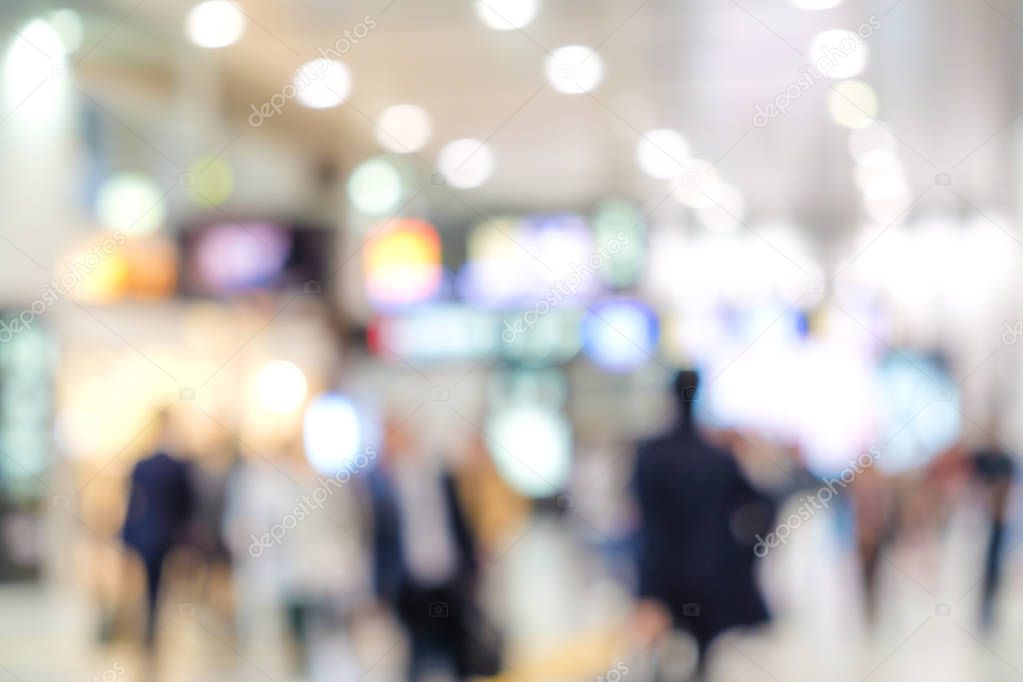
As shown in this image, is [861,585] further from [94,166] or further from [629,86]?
[94,166]

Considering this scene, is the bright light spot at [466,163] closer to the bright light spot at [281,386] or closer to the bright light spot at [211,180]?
the bright light spot at [211,180]

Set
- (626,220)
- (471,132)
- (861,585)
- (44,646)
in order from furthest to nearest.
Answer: (626,220), (471,132), (861,585), (44,646)

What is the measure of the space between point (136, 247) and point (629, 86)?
4594 millimetres

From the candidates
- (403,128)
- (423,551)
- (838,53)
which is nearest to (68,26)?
(403,128)

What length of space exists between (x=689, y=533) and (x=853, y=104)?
8474 millimetres

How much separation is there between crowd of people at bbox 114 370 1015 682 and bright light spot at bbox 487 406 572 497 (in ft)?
30.2

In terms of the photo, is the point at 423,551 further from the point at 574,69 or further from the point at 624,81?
the point at 624,81

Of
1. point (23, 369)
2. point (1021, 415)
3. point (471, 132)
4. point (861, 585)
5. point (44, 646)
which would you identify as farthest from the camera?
point (1021, 415)

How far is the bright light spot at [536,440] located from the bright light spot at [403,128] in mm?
4117

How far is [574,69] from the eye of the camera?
12203 mm

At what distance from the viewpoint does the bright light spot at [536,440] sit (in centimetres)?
1852

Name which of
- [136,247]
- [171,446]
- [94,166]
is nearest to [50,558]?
[136,247]

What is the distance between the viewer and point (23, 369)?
1188 centimetres

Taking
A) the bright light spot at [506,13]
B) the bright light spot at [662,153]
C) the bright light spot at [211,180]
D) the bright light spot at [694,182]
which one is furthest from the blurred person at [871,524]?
the bright light spot at [211,180]
